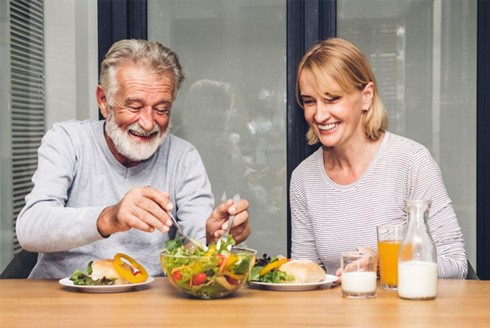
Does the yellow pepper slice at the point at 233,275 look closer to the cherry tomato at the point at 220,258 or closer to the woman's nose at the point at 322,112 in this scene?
the cherry tomato at the point at 220,258

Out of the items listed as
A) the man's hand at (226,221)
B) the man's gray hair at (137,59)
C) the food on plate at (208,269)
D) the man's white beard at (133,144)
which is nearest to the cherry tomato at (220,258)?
the food on plate at (208,269)

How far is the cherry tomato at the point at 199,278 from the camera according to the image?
217 centimetres

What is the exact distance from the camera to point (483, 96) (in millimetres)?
3707

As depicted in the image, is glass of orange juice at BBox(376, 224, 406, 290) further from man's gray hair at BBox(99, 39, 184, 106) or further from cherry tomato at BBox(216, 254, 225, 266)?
man's gray hair at BBox(99, 39, 184, 106)

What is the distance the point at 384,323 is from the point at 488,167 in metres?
1.94

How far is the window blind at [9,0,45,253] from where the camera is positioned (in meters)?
3.86

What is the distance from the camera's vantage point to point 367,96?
3150mm

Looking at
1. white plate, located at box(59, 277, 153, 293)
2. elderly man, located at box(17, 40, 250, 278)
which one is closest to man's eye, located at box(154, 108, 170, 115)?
elderly man, located at box(17, 40, 250, 278)

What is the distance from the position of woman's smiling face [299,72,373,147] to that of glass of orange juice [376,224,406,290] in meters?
0.78

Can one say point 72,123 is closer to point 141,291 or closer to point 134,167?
point 134,167

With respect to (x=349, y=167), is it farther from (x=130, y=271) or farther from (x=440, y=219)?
(x=130, y=271)

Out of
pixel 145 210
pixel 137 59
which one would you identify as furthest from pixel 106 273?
pixel 137 59

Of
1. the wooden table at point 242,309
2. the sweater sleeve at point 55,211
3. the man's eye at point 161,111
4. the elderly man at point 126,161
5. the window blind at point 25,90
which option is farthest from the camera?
the window blind at point 25,90

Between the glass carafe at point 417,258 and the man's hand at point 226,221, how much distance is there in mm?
526
